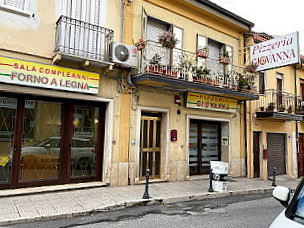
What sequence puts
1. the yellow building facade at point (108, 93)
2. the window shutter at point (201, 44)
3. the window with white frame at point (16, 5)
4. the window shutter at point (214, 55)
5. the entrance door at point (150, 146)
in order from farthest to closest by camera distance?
1. the window shutter at point (214, 55)
2. the window shutter at point (201, 44)
3. the entrance door at point (150, 146)
4. the yellow building facade at point (108, 93)
5. the window with white frame at point (16, 5)

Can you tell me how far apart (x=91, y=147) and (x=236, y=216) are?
4.93 meters

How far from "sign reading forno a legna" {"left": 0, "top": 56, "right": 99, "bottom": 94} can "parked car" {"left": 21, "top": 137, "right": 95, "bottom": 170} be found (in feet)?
5.64

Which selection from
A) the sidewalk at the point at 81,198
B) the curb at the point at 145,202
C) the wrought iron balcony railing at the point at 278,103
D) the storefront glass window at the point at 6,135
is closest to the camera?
the curb at the point at 145,202

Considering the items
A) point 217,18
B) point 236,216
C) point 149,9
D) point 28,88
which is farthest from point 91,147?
point 217,18

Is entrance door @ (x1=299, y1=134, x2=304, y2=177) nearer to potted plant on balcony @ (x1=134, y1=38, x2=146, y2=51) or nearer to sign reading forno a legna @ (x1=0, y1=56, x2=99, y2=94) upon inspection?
potted plant on balcony @ (x1=134, y1=38, x2=146, y2=51)

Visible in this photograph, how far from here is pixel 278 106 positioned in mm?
12852

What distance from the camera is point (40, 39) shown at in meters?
6.84

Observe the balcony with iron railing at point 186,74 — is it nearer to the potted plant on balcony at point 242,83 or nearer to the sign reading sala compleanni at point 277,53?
the potted plant on balcony at point 242,83

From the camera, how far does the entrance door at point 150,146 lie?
9.03 metres

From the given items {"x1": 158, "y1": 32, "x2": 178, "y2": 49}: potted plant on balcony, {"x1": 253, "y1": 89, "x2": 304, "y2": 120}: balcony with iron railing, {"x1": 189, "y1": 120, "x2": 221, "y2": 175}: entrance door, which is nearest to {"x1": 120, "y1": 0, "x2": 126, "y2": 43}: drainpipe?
{"x1": 158, "y1": 32, "x2": 178, "y2": 49}: potted plant on balcony

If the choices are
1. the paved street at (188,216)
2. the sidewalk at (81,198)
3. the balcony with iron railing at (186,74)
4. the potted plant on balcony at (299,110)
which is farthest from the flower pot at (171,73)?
the potted plant on balcony at (299,110)

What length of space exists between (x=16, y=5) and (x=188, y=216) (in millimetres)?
7400

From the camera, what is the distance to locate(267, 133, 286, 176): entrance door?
43.0 feet

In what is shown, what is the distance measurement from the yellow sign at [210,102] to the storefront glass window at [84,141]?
159 inches
